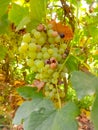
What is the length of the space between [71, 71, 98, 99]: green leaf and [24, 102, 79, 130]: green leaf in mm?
59

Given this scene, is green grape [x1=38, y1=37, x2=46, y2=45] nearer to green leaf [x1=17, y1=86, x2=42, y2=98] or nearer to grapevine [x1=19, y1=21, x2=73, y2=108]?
grapevine [x1=19, y1=21, x2=73, y2=108]

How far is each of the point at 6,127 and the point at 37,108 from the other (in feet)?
2.65

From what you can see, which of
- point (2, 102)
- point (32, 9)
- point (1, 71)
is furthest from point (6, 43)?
point (32, 9)

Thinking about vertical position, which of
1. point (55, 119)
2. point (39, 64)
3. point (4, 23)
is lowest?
point (55, 119)

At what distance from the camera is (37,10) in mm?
781

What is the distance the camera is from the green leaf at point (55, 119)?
684mm

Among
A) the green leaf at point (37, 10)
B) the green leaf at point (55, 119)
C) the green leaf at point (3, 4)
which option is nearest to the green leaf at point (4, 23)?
the green leaf at point (3, 4)

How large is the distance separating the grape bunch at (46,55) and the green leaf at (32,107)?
18 mm

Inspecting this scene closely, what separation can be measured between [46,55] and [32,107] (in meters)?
0.12

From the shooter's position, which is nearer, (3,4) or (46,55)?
(46,55)

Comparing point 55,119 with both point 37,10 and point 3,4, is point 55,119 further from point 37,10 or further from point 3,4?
point 3,4

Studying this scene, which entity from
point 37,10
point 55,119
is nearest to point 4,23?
point 37,10

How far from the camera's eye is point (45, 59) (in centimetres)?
75

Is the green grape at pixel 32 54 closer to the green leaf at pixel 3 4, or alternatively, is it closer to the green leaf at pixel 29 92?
the green leaf at pixel 29 92
